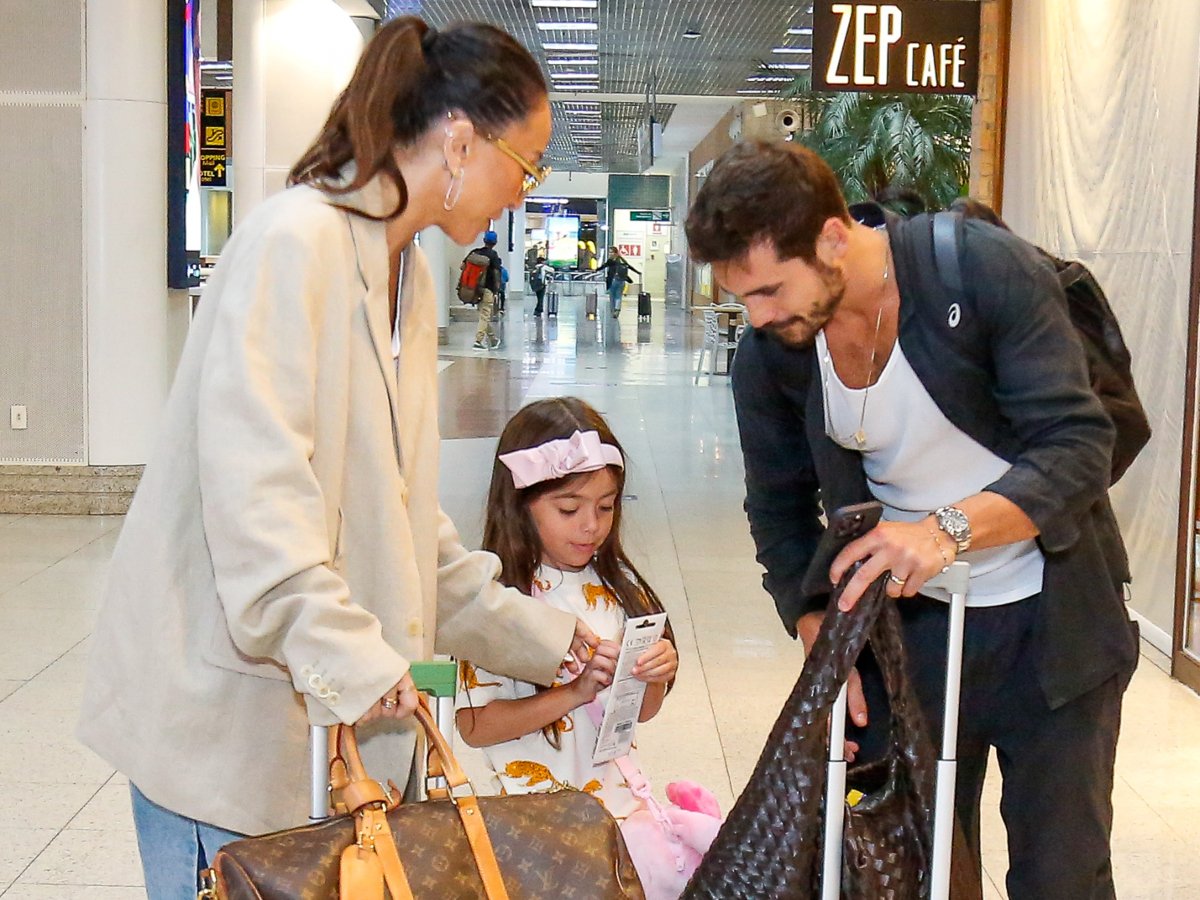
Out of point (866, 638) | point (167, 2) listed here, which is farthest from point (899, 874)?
point (167, 2)

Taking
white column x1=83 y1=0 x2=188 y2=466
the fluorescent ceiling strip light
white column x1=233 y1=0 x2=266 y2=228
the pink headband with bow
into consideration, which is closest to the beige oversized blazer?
the pink headband with bow

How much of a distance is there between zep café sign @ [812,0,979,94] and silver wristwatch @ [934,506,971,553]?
5.30m

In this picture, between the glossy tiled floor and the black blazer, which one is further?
the glossy tiled floor

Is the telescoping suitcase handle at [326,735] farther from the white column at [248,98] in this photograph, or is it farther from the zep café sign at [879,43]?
the white column at [248,98]

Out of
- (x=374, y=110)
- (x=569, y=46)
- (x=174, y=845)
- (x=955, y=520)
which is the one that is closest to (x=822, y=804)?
(x=955, y=520)

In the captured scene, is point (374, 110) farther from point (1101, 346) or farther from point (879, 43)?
point (879, 43)

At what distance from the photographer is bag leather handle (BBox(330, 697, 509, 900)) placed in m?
1.60

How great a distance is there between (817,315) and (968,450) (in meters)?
0.29

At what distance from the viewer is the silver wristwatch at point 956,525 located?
1883 mm

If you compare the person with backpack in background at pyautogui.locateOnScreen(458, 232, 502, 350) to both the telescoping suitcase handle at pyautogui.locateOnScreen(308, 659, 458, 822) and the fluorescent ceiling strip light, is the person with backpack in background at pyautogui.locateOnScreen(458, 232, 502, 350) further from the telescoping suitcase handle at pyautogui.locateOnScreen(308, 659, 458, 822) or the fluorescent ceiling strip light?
the telescoping suitcase handle at pyautogui.locateOnScreen(308, 659, 458, 822)

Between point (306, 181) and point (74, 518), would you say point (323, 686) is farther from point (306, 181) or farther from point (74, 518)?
point (74, 518)

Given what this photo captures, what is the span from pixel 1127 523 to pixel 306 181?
5.13 m

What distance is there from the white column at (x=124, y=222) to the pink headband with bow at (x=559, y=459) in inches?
239

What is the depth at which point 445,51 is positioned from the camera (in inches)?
71.9
